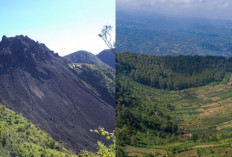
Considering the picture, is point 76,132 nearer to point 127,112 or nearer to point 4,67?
point 4,67

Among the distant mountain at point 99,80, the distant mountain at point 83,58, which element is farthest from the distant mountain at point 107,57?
the distant mountain at point 99,80

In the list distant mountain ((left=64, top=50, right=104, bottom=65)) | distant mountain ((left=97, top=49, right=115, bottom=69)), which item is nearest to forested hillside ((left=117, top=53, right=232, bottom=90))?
distant mountain ((left=64, top=50, right=104, bottom=65))

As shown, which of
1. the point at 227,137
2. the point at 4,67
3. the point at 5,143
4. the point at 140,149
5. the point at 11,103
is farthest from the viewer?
the point at 4,67

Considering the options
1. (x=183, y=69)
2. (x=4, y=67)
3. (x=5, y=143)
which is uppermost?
(x=183, y=69)

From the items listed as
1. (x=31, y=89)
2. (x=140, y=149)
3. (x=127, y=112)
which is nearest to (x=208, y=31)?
(x=127, y=112)

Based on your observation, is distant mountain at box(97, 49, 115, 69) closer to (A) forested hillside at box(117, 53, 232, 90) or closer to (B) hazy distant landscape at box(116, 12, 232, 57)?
(B) hazy distant landscape at box(116, 12, 232, 57)
